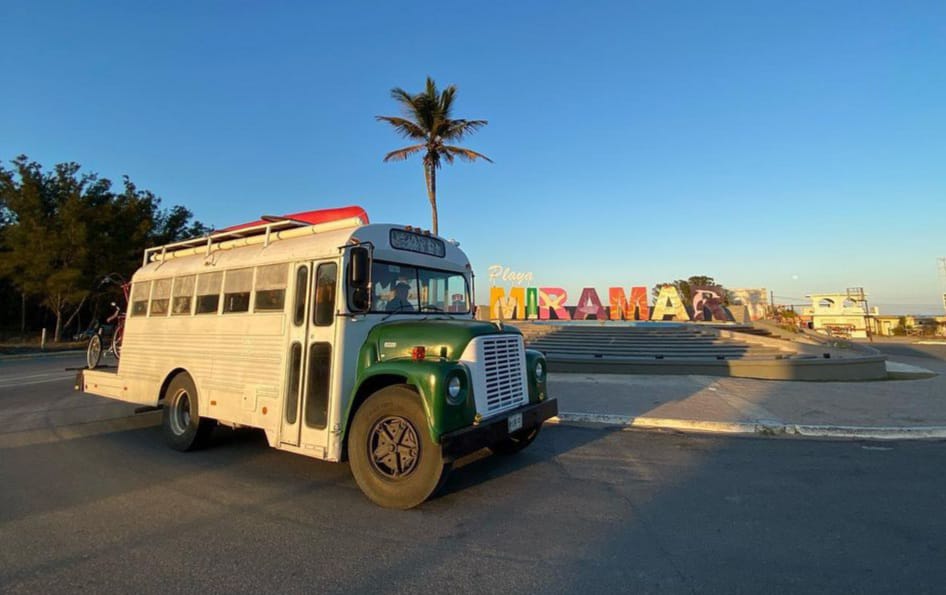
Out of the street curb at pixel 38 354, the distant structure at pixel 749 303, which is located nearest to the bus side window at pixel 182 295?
the street curb at pixel 38 354

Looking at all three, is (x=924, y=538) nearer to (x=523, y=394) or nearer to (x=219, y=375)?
A: (x=523, y=394)

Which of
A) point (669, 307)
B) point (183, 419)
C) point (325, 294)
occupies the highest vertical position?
point (669, 307)

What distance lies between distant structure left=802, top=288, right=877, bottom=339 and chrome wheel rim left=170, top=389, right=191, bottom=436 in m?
47.0

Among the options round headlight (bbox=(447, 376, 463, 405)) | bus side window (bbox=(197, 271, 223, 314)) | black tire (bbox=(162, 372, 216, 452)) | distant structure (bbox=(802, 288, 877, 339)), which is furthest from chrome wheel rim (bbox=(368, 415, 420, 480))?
distant structure (bbox=(802, 288, 877, 339))

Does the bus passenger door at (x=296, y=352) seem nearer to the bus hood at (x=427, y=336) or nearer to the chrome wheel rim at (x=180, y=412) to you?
the bus hood at (x=427, y=336)

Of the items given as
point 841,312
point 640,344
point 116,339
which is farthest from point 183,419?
point 841,312

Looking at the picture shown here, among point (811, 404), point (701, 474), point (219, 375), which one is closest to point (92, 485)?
point (219, 375)

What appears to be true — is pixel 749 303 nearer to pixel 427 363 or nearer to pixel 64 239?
pixel 427 363

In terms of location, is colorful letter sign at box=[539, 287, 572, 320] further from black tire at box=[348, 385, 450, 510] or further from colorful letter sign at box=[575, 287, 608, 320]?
black tire at box=[348, 385, 450, 510]

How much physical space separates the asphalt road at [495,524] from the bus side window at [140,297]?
2284 millimetres

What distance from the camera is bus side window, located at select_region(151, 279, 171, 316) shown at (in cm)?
726

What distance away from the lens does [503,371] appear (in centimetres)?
498

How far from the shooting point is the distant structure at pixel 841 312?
41.0 metres

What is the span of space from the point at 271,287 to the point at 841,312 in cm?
5141
